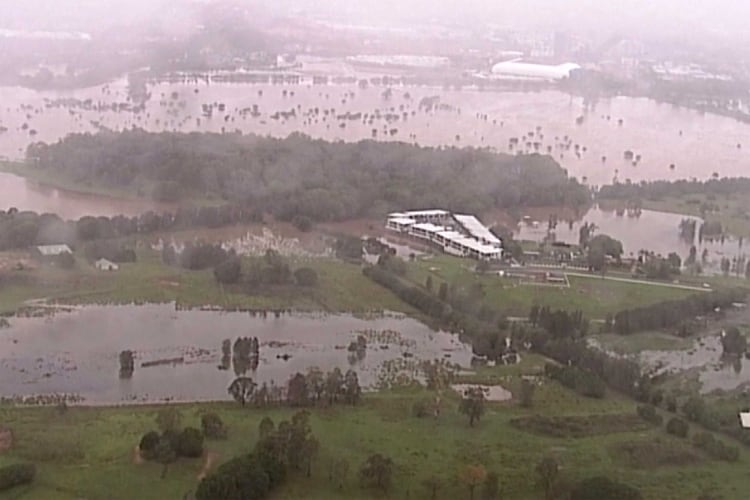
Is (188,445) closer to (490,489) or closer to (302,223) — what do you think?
(490,489)

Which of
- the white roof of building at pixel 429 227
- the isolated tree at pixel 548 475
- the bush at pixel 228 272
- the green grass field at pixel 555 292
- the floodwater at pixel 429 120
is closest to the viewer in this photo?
the isolated tree at pixel 548 475

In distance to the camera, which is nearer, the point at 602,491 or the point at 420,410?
the point at 602,491

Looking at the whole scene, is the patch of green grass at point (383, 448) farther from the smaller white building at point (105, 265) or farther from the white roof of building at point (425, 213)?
the white roof of building at point (425, 213)

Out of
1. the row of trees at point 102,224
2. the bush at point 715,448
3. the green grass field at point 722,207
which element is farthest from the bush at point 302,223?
the bush at point 715,448

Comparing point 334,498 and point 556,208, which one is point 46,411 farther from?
point 556,208

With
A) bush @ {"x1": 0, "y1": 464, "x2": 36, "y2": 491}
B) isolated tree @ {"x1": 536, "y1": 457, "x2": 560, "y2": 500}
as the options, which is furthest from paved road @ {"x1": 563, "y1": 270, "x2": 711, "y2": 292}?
bush @ {"x1": 0, "y1": 464, "x2": 36, "y2": 491}

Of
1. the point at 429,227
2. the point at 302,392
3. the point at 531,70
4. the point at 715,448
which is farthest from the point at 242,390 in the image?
the point at 531,70

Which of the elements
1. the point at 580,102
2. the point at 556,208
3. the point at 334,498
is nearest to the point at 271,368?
the point at 334,498
